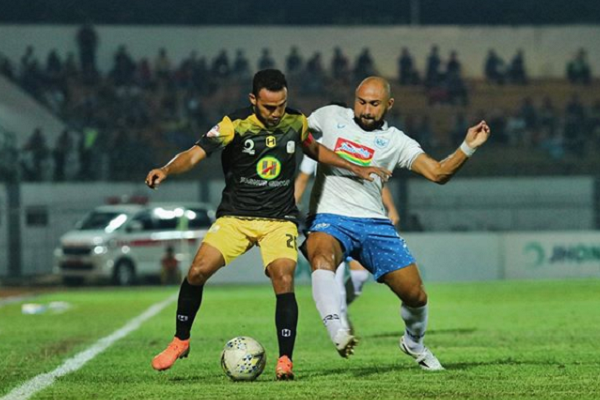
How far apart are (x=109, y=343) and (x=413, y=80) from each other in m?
24.5

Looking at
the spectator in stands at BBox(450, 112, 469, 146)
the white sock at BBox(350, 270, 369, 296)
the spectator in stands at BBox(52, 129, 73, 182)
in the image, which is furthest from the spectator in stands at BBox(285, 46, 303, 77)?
the white sock at BBox(350, 270, 369, 296)

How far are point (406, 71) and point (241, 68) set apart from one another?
4.80m

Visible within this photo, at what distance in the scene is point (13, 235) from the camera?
30594 millimetres

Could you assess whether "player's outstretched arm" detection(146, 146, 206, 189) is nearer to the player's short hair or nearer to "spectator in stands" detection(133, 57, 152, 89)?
the player's short hair

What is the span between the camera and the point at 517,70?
36500mm

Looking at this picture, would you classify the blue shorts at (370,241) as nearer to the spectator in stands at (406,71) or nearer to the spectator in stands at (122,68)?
the spectator in stands at (122,68)

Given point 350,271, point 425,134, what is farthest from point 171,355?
point 425,134

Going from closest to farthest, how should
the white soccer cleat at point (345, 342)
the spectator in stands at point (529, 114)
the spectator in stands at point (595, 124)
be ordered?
the white soccer cleat at point (345, 342)
the spectator in stands at point (595, 124)
the spectator in stands at point (529, 114)

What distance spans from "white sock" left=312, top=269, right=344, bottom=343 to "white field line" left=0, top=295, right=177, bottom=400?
1870mm

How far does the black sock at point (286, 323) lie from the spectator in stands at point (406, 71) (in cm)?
2786

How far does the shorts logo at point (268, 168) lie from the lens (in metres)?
8.58

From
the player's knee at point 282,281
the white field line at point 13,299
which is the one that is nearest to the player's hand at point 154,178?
the player's knee at point 282,281

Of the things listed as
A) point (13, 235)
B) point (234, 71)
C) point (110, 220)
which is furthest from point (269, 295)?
point (234, 71)

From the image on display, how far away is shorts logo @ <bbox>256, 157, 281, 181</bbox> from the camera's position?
8578 millimetres
